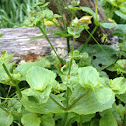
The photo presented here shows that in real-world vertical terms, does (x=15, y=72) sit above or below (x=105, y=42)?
above

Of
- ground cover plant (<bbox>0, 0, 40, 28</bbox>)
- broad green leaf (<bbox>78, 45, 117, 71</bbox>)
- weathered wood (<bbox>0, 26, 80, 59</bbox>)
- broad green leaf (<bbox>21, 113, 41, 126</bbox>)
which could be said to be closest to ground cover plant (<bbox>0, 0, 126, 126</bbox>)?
broad green leaf (<bbox>21, 113, 41, 126</bbox>)

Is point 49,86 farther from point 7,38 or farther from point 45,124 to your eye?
point 7,38

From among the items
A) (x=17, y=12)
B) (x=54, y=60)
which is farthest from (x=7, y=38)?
(x=17, y=12)

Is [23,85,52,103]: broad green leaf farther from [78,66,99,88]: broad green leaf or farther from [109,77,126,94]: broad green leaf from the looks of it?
[109,77,126,94]: broad green leaf

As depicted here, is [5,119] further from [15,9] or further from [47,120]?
[15,9]

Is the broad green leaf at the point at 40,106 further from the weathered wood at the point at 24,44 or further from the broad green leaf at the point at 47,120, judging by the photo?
the weathered wood at the point at 24,44

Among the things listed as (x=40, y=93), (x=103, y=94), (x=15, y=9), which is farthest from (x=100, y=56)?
(x=15, y=9)
